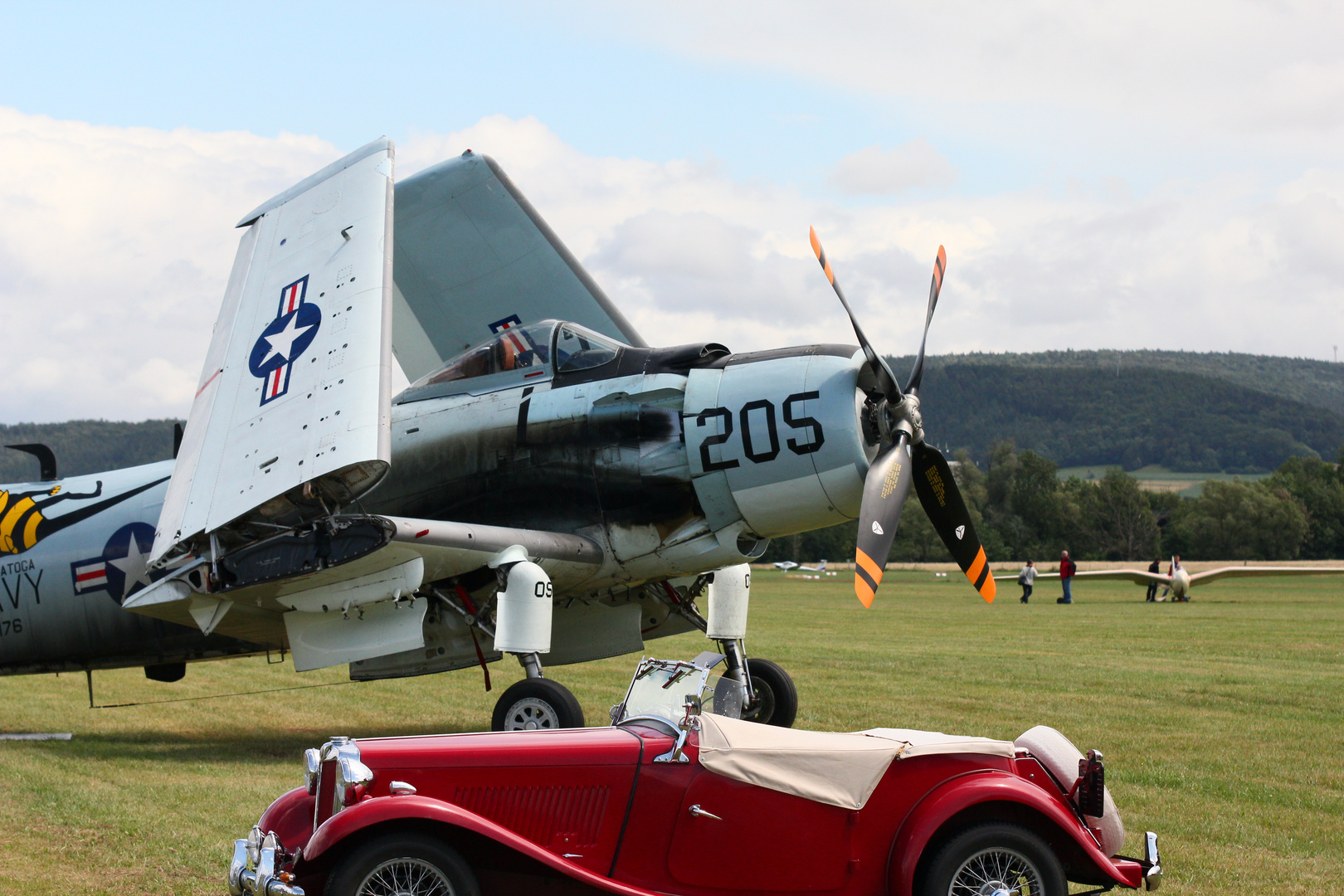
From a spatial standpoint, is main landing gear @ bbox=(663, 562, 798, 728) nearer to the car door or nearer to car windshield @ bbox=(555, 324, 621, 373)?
car windshield @ bbox=(555, 324, 621, 373)

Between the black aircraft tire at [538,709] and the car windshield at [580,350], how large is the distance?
2.74 meters

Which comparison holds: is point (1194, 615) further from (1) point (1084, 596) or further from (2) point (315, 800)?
(2) point (315, 800)

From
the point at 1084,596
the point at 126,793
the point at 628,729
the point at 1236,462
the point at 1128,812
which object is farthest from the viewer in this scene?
the point at 1236,462

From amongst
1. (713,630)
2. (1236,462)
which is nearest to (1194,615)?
(713,630)

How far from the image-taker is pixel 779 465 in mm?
9289

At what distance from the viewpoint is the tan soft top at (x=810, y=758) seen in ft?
16.1

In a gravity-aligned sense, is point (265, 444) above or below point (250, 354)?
below

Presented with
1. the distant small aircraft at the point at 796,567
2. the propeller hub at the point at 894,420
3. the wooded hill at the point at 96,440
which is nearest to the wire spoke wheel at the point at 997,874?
→ the propeller hub at the point at 894,420

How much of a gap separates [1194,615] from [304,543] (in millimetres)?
24207

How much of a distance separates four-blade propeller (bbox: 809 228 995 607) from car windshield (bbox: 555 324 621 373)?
1.97 m

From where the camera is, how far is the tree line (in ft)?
271

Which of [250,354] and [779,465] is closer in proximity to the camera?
[779,465]

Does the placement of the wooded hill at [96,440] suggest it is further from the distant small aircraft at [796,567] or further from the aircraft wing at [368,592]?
the aircraft wing at [368,592]

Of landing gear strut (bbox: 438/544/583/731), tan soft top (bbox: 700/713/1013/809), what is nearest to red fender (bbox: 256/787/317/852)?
tan soft top (bbox: 700/713/1013/809)
